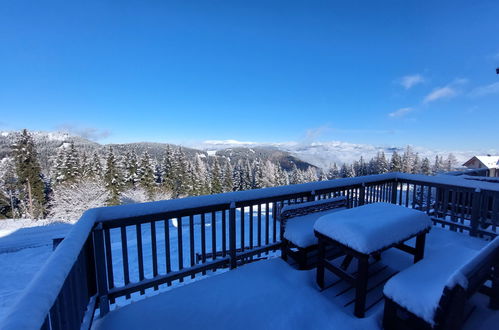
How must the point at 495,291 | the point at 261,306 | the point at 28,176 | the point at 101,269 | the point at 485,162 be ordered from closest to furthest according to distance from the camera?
the point at 495,291 < the point at 101,269 < the point at 261,306 < the point at 485,162 < the point at 28,176

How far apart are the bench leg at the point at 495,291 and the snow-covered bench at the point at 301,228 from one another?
4.83ft

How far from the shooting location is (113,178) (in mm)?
24406

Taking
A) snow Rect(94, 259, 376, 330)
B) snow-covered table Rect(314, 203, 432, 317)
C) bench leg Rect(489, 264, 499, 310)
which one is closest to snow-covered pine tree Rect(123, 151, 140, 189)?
snow Rect(94, 259, 376, 330)

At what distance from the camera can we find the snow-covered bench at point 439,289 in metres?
Result: 1.35

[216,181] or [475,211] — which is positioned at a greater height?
[475,211]

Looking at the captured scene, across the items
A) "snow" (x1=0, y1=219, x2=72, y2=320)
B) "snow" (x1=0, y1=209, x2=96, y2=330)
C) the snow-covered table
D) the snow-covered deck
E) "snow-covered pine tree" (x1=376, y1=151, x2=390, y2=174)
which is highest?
"snow" (x1=0, y1=209, x2=96, y2=330)

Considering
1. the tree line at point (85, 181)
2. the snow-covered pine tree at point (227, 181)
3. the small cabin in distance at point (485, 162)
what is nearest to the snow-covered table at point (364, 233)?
the small cabin in distance at point (485, 162)

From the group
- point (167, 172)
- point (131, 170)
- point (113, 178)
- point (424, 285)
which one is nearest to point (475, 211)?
point (424, 285)

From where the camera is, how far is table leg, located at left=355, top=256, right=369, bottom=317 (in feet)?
6.29

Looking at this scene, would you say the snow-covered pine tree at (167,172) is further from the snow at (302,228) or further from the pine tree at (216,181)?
the snow at (302,228)

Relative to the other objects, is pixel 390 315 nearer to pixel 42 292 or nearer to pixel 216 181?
pixel 42 292

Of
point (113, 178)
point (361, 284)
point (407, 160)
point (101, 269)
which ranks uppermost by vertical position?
point (101, 269)

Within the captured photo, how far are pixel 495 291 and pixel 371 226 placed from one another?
1.11 m

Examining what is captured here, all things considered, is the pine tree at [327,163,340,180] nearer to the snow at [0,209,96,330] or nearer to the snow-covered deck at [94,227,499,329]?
the snow-covered deck at [94,227,499,329]
